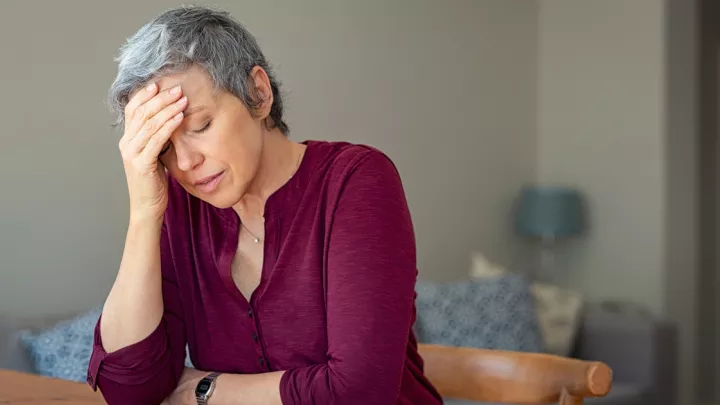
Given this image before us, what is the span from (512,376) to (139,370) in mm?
592

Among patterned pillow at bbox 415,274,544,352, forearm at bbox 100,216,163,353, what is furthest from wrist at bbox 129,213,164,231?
patterned pillow at bbox 415,274,544,352

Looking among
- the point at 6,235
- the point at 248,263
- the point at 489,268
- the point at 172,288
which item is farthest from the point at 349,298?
the point at 489,268

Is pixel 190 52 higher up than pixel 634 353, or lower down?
higher up

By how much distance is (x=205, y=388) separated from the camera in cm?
140

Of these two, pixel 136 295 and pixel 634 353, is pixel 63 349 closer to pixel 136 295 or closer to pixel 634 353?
pixel 136 295

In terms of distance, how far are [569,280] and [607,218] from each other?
43 centimetres

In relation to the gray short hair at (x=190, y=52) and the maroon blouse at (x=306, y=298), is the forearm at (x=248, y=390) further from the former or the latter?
the gray short hair at (x=190, y=52)

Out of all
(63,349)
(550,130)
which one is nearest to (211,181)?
(63,349)

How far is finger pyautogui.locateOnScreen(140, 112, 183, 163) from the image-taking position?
129 cm

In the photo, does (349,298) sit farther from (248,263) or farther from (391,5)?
(391,5)

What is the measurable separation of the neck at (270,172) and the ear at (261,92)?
0.06 m

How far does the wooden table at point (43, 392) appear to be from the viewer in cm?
145

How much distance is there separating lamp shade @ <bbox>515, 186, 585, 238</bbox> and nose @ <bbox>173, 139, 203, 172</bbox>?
3.58m

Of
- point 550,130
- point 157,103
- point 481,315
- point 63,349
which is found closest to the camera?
point 157,103
